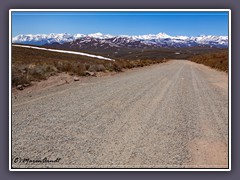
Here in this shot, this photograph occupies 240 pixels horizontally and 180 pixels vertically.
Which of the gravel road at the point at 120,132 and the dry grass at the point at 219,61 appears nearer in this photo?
the gravel road at the point at 120,132

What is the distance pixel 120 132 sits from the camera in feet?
18.3

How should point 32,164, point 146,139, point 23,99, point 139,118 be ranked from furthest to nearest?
point 23,99 < point 139,118 < point 146,139 < point 32,164

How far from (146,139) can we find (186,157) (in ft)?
3.04

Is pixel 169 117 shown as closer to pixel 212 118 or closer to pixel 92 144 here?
pixel 212 118

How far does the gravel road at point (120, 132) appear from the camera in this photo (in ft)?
14.3

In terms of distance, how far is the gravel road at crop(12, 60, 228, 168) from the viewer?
14.3ft

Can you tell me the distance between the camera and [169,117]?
6688mm

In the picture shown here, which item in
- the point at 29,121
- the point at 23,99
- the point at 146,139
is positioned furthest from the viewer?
the point at 23,99

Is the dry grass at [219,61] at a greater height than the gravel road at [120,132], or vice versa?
the dry grass at [219,61]

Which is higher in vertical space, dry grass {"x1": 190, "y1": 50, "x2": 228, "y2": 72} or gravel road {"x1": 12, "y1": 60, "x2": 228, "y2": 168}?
dry grass {"x1": 190, "y1": 50, "x2": 228, "y2": 72}

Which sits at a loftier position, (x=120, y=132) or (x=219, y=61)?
(x=219, y=61)

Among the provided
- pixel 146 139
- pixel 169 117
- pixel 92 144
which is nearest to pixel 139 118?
pixel 169 117

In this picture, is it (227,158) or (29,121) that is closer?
(227,158)

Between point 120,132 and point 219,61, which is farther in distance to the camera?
point 219,61
